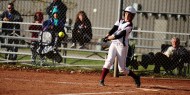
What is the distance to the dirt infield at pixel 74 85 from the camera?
9875mm

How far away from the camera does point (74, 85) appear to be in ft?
36.8

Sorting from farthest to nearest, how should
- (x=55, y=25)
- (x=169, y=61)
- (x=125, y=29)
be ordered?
(x=55, y=25) < (x=169, y=61) < (x=125, y=29)

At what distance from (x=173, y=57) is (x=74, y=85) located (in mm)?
4508

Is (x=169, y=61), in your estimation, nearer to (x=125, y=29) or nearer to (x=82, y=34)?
(x=82, y=34)

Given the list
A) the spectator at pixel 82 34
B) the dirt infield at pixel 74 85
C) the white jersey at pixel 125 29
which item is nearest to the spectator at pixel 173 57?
the dirt infield at pixel 74 85

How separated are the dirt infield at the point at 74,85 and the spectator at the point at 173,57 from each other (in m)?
0.81

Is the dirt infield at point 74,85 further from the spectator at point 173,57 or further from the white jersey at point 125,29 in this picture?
the white jersey at point 125,29

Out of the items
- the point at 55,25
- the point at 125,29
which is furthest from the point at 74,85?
the point at 55,25

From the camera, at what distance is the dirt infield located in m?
9.88

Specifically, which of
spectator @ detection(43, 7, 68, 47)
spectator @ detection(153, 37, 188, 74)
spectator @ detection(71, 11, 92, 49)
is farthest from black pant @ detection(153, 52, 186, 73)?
spectator @ detection(43, 7, 68, 47)

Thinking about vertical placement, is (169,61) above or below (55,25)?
below

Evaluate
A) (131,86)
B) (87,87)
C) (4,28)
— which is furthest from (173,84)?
(4,28)

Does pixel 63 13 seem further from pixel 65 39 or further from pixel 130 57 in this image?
pixel 130 57

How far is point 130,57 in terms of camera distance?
584 inches
